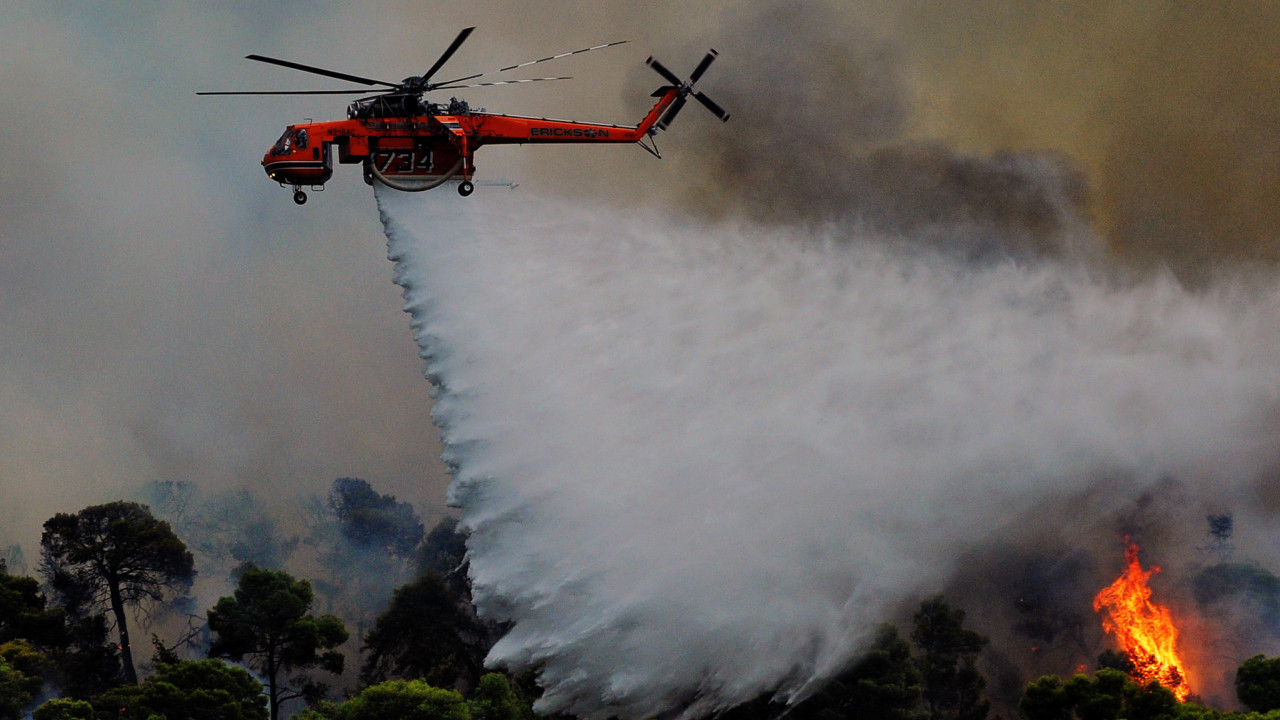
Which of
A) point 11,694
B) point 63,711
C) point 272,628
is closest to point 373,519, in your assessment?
point 272,628

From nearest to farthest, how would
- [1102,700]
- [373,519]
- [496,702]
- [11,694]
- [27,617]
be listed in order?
[1102,700] < [496,702] < [11,694] < [27,617] < [373,519]

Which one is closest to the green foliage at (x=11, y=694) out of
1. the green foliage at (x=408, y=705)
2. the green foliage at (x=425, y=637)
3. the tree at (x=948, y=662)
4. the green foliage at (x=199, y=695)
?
the green foliage at (x=199, y=695)

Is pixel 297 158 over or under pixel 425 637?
over

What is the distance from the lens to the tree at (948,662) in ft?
223

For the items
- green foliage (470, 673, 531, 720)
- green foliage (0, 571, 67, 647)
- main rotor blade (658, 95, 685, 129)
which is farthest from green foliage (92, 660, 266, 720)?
main rotor blade (658, 95, 685, 129)

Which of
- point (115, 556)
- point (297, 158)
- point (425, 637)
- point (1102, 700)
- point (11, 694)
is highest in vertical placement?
point (115, 556)

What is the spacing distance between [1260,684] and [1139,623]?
11.0 m

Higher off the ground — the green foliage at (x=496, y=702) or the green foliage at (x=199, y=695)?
the green foliage at (x=199, y=695)

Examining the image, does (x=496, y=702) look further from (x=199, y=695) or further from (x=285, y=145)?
(x=285, y=145)

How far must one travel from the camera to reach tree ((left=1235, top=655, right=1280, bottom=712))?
5919 cm

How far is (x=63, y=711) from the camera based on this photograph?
6216cm

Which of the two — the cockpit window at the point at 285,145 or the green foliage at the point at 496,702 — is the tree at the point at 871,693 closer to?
the green foliage at the point at 496,702

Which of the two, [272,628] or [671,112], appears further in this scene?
[272,628]

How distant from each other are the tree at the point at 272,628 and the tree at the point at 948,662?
30.6 m
